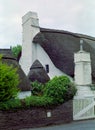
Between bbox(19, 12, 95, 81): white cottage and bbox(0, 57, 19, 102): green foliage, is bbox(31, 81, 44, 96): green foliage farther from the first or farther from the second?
bbox(0, 57, 19, 102): green foliage

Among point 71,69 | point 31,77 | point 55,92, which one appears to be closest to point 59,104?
point 55,92

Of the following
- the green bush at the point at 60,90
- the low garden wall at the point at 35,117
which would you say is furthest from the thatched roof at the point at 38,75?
the low garden wall at the point at 35,117

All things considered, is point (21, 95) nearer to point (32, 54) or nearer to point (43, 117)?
point (43, 117)

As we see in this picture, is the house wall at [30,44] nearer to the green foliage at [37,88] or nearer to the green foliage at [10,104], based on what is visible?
the green foliage at [37,88]

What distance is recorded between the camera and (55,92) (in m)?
21.5

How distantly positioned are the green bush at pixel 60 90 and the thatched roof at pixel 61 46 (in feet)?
39.4

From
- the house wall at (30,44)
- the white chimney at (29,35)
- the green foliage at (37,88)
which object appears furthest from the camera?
the white chimney at (29,35)

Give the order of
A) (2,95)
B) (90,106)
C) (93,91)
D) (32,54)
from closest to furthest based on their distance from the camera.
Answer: (2,95), (90,106), (93,91), (32,54)

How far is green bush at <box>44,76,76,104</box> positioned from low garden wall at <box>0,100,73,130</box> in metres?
0.40

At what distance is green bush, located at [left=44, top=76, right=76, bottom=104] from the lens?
70.4 feet

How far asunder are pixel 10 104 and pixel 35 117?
6.23ft

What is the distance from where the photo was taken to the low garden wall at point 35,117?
60.4 ft

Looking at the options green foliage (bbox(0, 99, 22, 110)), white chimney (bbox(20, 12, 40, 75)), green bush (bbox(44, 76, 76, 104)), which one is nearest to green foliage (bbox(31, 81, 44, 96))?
green bush (bbox(44, 76, 76, 104))

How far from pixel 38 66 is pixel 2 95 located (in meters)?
14.7
